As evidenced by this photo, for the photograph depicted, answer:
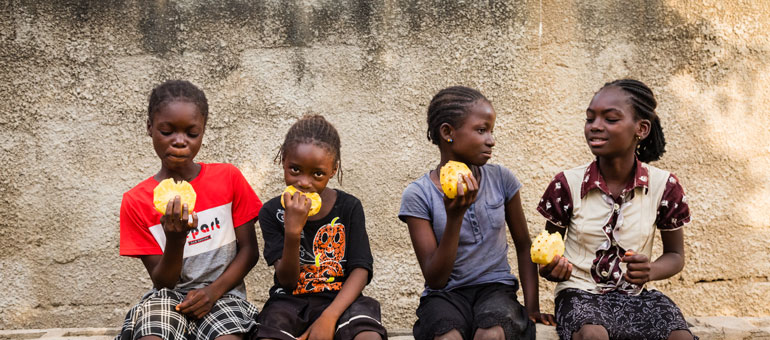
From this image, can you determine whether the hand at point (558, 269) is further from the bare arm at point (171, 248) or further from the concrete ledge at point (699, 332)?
the bare arm at point (171, 248)

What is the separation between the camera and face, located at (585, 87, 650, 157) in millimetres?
2734

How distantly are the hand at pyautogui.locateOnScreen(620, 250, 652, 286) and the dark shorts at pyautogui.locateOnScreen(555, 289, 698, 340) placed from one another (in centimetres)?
13

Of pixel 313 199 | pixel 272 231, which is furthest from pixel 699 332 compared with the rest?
pixel 272 231

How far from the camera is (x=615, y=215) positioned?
2.74 meters

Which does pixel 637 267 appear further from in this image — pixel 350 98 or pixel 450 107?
pixel 350 98

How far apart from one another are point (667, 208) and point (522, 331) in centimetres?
80

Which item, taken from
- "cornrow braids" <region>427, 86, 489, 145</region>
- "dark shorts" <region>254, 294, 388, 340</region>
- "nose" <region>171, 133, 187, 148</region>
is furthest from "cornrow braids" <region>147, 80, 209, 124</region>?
"cornrow braids" <region>427, 86, 489, 145</region>

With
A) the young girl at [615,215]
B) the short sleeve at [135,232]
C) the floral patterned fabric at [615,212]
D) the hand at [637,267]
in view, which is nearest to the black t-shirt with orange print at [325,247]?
the short sleeve at [135,232]

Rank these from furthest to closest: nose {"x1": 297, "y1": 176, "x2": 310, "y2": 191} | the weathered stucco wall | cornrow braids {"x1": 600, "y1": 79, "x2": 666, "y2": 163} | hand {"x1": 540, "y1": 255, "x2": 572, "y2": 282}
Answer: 1. the weathered stucco wall
2. cornrow braids {"x1": 600, "y1": 79, "x2": 666, "y2": 163}
3. nose {"x1": 297, "y1": 176, "x2": 310, "y2": 191}
4. hand {"x1": 540, "y1": 255, "x2": 572, "y2": 282}

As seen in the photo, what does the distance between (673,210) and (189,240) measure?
1971 millimetres

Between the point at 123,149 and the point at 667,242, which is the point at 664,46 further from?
the point at 123,149

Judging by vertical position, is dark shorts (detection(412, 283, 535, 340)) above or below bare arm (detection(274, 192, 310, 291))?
below

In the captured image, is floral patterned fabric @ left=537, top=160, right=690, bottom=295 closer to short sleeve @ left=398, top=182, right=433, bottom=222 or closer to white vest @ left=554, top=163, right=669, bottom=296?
white vest @ left=554, top=163, right=669, bottom=296

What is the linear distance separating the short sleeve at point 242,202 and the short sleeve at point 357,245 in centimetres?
43
